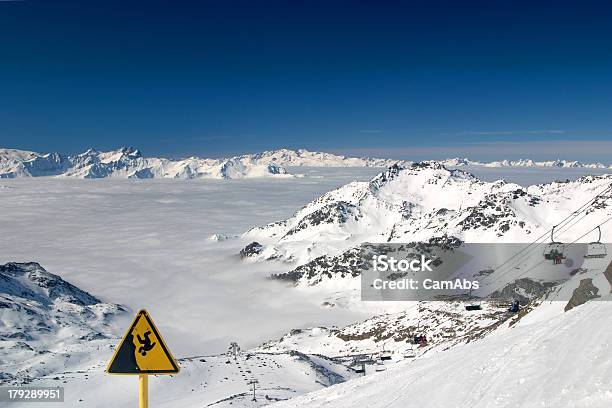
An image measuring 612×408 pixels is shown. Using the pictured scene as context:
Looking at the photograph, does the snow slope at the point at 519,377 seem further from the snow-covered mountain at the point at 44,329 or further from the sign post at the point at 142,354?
the snow-covered mountain at the point at 44,329

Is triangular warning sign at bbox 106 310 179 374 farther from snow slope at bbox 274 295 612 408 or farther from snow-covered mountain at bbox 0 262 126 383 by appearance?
snow-covered mountain at bbox 0 262 126 383

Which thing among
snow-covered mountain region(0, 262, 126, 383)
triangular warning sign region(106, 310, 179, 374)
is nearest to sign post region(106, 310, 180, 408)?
triangular warning sign region(106, 310, 179, 374)

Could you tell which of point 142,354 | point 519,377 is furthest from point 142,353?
point 519,377

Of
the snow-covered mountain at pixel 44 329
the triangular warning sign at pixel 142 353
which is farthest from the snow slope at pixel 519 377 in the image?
the snow-covered mountain at pixel 44 329

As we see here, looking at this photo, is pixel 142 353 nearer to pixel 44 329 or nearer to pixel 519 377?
pixel 519 377

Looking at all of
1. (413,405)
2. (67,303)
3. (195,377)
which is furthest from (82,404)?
(67,303)
